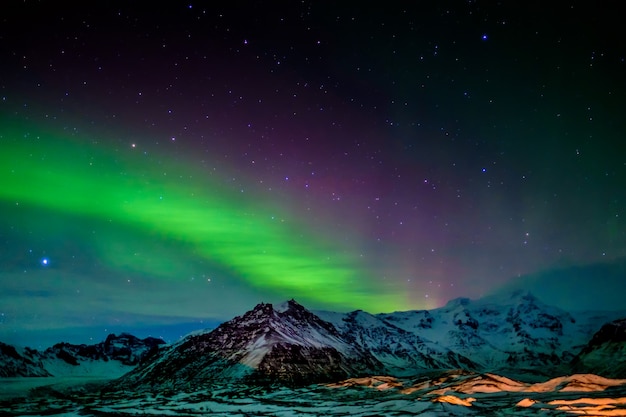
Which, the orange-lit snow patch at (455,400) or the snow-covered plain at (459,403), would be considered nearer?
the snow-covered plain at (459,403)

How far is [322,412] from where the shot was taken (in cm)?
14875

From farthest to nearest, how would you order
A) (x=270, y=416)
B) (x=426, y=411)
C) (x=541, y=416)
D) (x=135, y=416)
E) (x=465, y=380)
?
(x=465, y=380) < (x=135, y=416) < (x=270, y=416) < (x=426, y=411) < (x=541, y=416)

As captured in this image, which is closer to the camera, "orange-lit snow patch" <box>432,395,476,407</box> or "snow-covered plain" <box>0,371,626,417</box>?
"snow-covered plain" <box>0,371,626,417</box>

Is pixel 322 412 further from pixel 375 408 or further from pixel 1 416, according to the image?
pixel 1 416

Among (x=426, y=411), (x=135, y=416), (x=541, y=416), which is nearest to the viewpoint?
(x=541, y=416)

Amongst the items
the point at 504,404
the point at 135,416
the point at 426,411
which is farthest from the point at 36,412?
the point at 504,404

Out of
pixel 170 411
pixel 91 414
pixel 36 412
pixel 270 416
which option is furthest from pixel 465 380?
pixel 36 412

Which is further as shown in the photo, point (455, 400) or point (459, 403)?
point (455, 400)

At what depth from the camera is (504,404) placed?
448 feet

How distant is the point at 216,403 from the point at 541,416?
129 m

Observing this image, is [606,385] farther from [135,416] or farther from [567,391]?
[135,416]

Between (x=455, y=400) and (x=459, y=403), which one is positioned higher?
(x=455, y=400)

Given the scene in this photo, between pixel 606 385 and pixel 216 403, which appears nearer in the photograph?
pixel 606 385

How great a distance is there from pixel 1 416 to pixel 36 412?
11.3 meters
